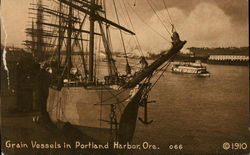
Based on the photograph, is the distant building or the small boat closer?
the distant building

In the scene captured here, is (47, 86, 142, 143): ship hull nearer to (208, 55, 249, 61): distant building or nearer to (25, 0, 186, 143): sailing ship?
(25, 0, 186, 143): sailing ship

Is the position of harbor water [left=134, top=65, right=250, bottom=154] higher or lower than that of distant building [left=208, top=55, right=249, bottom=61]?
lower

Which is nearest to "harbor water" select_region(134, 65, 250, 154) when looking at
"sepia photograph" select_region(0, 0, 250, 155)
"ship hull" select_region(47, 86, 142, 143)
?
"sepia photograph" select_region(0, 0, 250, 155)

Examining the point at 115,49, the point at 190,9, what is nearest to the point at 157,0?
the point at 190,9

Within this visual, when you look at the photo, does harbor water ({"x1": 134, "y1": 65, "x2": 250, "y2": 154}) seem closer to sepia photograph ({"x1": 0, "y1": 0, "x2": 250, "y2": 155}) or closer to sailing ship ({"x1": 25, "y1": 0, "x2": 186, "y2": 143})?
sepia photograph ({"x1": 0, "y1": 0, "x2": 250, "y2": 155})

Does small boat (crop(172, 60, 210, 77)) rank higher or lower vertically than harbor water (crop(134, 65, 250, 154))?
higher

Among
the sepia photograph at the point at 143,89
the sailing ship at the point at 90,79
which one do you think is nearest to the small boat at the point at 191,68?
the sepia photograph at the point at 143,89

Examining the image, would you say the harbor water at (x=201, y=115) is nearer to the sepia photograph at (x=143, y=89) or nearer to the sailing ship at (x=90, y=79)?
the sepia photograph at (x=143, y=89)

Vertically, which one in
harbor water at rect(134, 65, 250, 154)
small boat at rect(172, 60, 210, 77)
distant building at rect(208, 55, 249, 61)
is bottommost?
harbor water at rect(134, 65, 250, 154)
